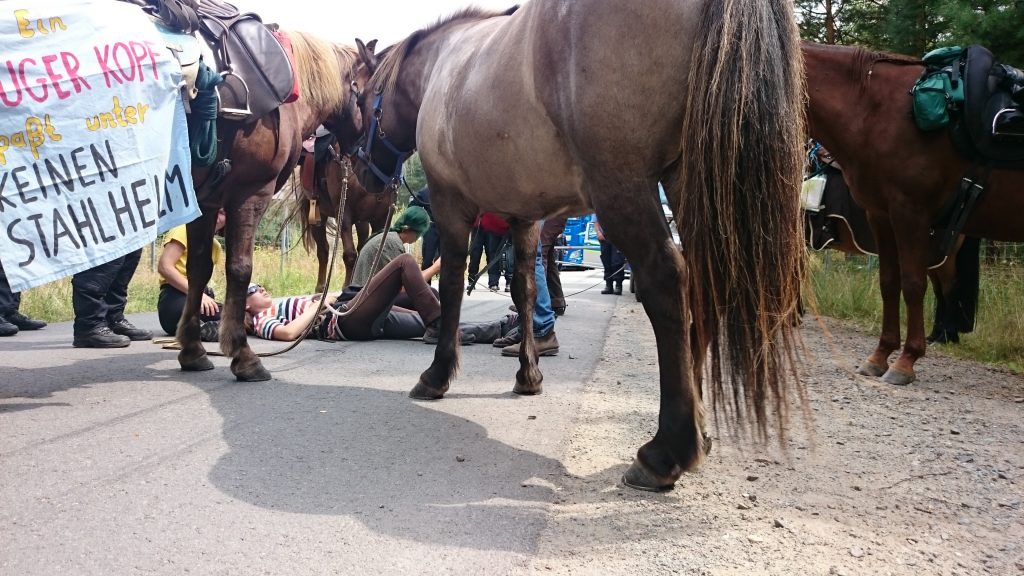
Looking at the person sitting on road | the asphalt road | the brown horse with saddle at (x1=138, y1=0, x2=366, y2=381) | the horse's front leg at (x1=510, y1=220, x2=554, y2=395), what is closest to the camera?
the asphalt road

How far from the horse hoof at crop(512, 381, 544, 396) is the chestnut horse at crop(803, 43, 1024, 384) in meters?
2.38

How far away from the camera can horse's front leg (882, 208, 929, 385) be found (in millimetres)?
4934

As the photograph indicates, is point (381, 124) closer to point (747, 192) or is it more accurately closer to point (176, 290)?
point (176, 290)

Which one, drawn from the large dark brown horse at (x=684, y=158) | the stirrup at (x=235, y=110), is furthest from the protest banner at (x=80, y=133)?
the large dark brown horse at (x=684, y=158)

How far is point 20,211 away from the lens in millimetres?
3348

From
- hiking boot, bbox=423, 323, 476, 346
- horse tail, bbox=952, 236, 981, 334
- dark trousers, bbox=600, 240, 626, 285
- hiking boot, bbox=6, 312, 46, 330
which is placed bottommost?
dark trousers, bbox=600, 240, 626, 285

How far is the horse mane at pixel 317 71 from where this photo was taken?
203 inches

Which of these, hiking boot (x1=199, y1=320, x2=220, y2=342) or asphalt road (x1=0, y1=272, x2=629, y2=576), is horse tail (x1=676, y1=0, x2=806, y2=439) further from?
hiking boot (x1=199, y1=320, x2=220, y2=342)

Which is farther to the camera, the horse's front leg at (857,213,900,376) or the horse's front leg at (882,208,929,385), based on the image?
the horse's front leg at (857,213,900,376)

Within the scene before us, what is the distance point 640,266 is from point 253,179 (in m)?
2.84

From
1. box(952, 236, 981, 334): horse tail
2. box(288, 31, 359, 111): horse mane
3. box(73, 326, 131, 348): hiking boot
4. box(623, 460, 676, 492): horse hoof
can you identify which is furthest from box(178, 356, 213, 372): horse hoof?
box(952, 236, 981, 334): horse tail

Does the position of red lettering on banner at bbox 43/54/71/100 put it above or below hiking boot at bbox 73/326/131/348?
above

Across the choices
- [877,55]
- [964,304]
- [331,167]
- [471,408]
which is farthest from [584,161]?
[331,167]

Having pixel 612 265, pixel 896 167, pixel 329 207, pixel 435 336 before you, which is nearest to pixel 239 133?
pixel 435 336
